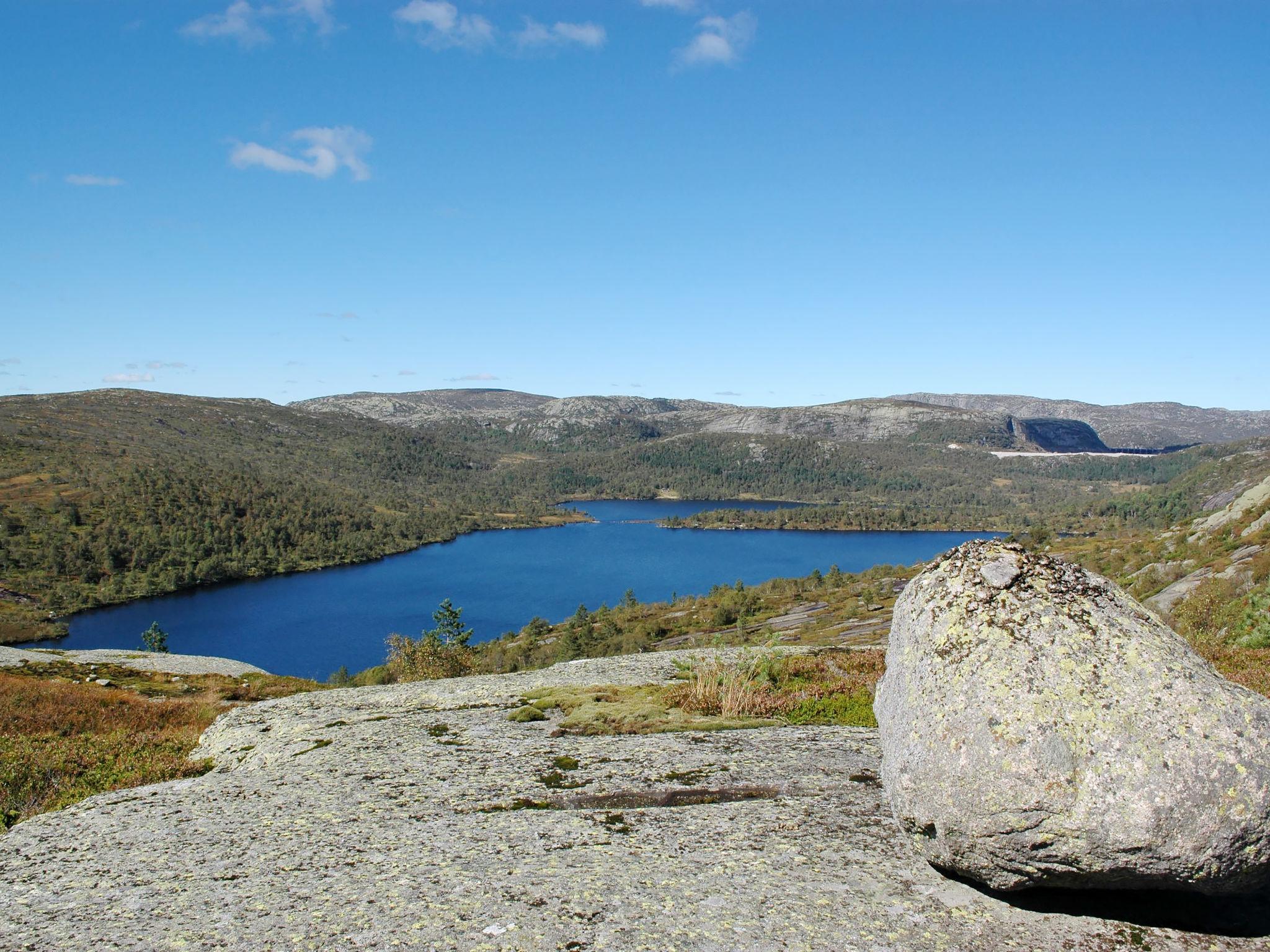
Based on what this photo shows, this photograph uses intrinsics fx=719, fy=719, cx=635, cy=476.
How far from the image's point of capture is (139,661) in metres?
45.7

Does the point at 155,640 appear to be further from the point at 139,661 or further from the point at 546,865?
the point at 546,865

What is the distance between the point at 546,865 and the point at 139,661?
4835 cm

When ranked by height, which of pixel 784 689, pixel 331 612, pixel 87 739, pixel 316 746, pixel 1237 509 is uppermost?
pixel 1237 509

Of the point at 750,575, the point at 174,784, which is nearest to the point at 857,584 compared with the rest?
the point at 750,575

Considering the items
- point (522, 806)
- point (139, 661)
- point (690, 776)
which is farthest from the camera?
point (139, 661)

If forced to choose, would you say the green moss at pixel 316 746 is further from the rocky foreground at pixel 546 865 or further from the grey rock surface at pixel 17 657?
the grey rock surface at pixel 17 657

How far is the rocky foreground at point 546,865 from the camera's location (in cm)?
720

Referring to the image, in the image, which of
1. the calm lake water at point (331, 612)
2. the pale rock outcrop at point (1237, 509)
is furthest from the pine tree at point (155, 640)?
the pale rock outcrop at point (1237, 509)

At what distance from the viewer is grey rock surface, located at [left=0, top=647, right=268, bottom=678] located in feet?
137

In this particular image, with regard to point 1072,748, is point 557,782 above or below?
below

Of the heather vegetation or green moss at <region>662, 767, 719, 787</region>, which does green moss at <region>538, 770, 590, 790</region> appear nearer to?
green moss at <region>662, 767, 719, 787</region>

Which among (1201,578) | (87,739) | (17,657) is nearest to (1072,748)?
(87,739)

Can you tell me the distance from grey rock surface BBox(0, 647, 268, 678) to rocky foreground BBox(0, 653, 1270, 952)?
3285 centimetres

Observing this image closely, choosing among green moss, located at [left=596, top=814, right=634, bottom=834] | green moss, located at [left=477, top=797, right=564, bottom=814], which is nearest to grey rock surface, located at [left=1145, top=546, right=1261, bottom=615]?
green moss, located at [left=596, top=814, right=634, bottom=834]
